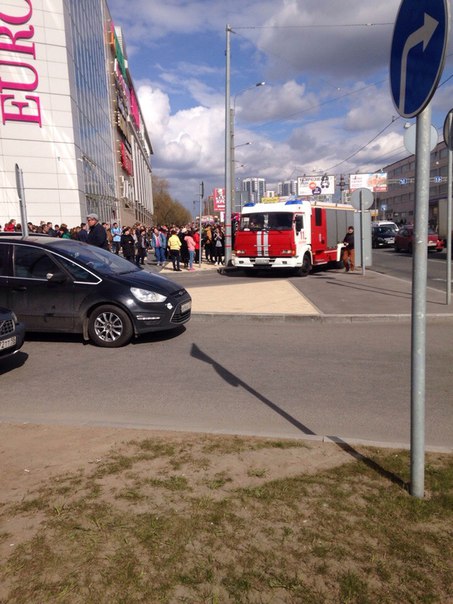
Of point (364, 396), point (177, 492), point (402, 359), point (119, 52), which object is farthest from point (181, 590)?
point (119, 52)

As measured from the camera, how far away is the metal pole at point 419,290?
2.78 meters

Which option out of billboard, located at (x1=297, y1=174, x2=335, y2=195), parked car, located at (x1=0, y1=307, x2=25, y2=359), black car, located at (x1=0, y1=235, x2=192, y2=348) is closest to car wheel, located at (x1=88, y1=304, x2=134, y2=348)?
black car, located at (x1=0, y1=235, x2=192, y2=348)

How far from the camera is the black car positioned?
7559 mm

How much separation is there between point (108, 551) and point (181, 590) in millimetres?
482

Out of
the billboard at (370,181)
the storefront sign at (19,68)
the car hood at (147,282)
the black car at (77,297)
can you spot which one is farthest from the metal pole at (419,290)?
the billboard at (370,181)

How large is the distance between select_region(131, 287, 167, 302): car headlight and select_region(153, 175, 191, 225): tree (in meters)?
104

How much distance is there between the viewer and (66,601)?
2.18m

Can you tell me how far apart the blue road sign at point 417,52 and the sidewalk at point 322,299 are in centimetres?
684

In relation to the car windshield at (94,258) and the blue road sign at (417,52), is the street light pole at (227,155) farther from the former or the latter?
the blue road sign at (417,52)

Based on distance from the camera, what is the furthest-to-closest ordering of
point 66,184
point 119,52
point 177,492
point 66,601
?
point 119,52 < point 66,184 < point 177,492 < point 66,601

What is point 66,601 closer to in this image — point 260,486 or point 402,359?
point 260,486

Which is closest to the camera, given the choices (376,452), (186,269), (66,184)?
(376,452)

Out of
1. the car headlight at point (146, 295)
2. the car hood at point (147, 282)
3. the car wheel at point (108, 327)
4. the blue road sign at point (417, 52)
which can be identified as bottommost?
the car wheel at point (108, 327)

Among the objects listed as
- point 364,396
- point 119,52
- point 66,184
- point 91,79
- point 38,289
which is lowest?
point 364,396
